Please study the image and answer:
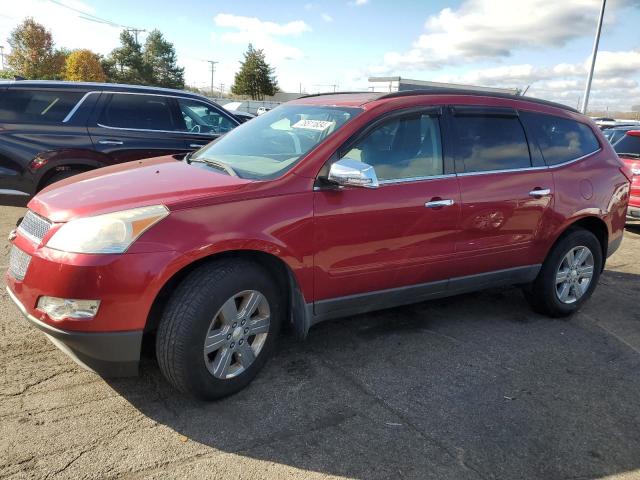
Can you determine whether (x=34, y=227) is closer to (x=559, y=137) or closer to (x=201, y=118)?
(x=559, y=137)

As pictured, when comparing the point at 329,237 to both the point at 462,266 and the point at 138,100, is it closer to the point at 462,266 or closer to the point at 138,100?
the point at 462,266

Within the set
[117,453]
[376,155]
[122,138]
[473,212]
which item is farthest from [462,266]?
[122,138]

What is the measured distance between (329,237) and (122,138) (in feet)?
14.2

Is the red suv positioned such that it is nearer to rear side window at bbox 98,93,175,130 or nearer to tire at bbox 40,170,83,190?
tire at bbox 40,170,83,190

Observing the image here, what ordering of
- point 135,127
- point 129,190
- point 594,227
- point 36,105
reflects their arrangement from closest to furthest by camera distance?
1. point 129,190
2. point 594,227
3. point 36,105
4. point 135,127

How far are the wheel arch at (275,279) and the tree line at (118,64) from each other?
55828mm

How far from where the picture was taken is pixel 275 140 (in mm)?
3715

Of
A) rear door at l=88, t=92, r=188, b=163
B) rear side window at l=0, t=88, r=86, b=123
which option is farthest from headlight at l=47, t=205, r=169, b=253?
rear side window at l=0, t=88, r=86, b=123

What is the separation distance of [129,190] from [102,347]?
902mm

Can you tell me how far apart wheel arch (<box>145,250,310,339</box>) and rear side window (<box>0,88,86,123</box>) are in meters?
4.37

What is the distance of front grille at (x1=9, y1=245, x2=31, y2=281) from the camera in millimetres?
2725

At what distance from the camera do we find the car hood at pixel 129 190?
2.74m

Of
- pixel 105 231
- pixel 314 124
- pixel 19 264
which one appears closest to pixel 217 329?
pixel 105 231

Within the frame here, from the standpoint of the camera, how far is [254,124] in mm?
4152
